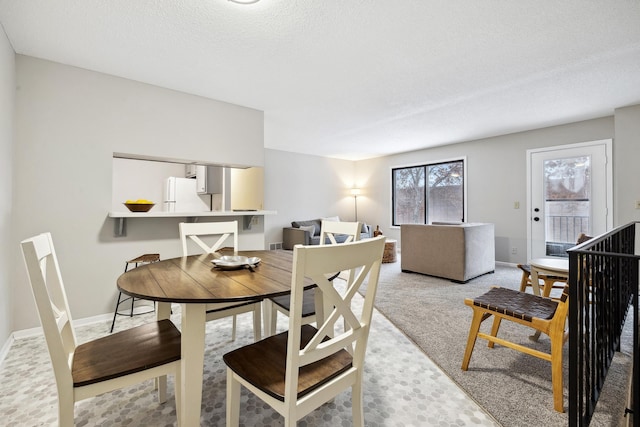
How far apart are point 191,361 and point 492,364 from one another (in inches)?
72.4

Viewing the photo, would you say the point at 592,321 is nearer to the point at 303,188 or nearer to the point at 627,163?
the point at 627,163

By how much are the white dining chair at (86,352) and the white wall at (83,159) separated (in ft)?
5.14

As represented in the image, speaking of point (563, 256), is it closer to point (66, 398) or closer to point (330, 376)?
point (330, 376)

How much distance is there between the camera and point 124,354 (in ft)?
3.90

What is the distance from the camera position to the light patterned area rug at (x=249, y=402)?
1404 mm

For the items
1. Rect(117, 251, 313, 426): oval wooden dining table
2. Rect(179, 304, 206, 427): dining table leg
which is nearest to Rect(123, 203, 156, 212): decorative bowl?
Rect(117, 251, 313, 426): oval wooden dining table

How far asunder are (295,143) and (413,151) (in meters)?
2.56

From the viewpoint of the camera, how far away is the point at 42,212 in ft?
7.89

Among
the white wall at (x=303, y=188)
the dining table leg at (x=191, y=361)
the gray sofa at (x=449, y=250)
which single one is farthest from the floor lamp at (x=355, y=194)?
the dining table leg at (x=191, y=361)

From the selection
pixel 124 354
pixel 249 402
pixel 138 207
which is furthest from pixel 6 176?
pixel 249 402

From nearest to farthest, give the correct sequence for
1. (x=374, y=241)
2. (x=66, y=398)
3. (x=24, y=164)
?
(x=66, y=398), (x=374, y=241), (x=24, y=164)

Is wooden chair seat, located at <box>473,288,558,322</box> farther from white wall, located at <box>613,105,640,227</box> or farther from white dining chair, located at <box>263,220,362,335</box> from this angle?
white wall, located at <box>613,105,640,227</box>

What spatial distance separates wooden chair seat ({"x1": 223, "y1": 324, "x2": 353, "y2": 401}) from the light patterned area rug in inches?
17.8

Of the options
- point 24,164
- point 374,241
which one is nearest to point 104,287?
point 24,164
